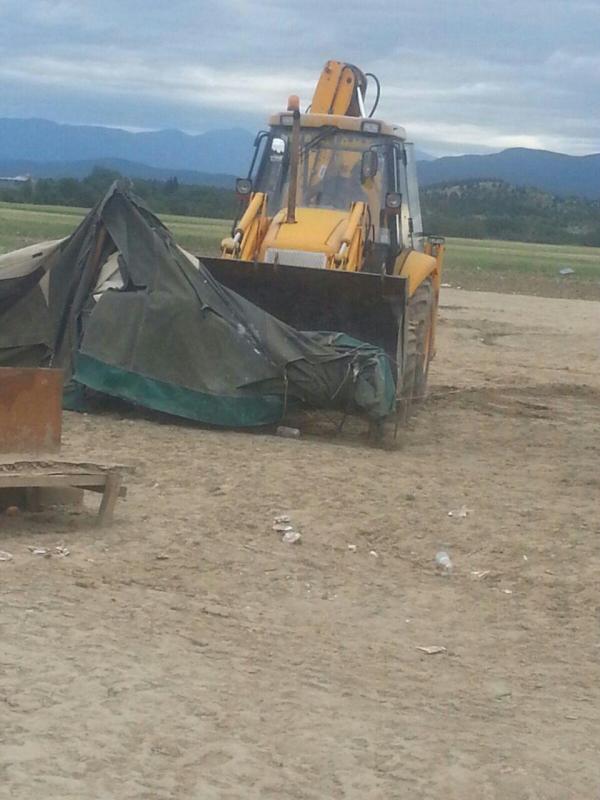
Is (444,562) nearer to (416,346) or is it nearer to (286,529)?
(286,529)

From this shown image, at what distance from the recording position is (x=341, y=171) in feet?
39.2

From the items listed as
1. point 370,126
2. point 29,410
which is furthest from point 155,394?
point 370,126

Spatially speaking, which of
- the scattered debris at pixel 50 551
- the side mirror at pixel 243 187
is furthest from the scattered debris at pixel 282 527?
the side mirror at pixel 243 187

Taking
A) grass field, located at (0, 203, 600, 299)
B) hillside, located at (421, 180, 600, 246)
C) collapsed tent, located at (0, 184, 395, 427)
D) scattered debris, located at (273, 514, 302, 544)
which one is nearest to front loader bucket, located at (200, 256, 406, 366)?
collapsed tent, located at (0, 184, 395, 427)

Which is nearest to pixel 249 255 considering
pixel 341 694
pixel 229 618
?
pixel 229 618

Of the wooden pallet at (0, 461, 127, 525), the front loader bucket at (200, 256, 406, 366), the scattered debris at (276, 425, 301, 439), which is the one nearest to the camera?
the wooden pallet at (0, 461, 127, 525)

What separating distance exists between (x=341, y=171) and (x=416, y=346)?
1636mm

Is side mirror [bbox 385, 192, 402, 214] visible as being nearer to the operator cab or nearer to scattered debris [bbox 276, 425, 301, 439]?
the operator cab

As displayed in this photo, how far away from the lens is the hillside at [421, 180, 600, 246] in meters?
75.6

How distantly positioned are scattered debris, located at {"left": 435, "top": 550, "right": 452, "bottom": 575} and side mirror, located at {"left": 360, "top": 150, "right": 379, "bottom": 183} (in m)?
4.84

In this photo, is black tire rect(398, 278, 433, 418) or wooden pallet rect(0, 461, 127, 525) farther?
black tire rect(398, 278, 433, 418)

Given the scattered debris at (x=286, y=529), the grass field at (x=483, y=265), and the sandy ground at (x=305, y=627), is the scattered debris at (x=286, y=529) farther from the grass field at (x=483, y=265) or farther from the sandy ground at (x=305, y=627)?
the grass field at (x=483, y=265)

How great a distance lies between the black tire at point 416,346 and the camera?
11.4 metres

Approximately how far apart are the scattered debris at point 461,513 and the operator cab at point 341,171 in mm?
3801
